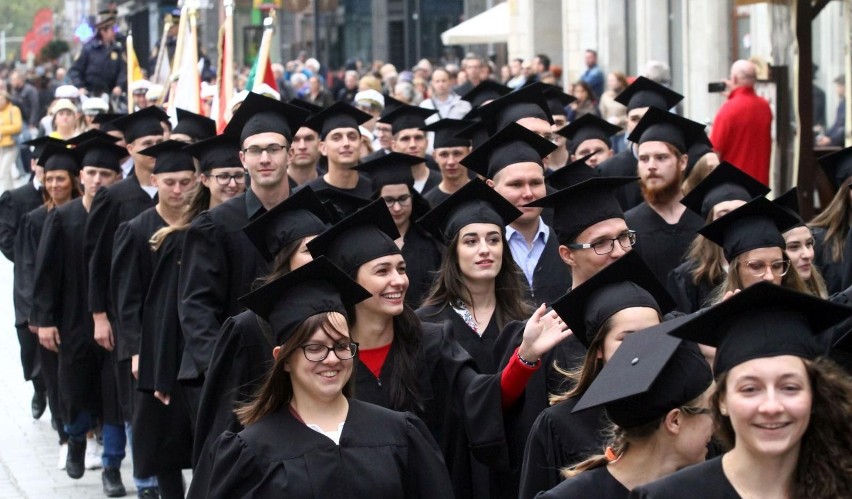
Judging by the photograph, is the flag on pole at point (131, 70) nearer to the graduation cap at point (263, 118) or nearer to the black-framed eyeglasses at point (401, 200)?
the black-framed eyeglasses at point (401, 200)

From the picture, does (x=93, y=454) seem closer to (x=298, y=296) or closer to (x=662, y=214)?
(x=662, y=214)

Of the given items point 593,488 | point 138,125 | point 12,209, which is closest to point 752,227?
point 593,488

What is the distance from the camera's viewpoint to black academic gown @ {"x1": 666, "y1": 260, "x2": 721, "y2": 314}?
854 centimetres

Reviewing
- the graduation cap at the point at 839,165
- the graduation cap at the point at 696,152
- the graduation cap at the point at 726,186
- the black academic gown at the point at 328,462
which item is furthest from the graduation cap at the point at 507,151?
the black academic gown at the point at 328,462

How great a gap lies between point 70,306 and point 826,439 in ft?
27.1

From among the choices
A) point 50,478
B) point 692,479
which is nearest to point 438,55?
point 50,478

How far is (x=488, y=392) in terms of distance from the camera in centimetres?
650

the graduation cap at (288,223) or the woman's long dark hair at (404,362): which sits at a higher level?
the graduation cap at (288,223)

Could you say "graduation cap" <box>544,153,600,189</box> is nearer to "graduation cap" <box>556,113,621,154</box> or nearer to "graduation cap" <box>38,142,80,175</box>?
"graduation cap" <box>556,113,621,154</box>

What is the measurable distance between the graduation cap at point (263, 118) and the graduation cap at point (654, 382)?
462cm

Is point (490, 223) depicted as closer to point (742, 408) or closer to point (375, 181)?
point (375, 181)

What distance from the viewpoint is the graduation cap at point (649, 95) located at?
12.8m

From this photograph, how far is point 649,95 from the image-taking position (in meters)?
12.8

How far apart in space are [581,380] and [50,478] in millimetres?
6763
